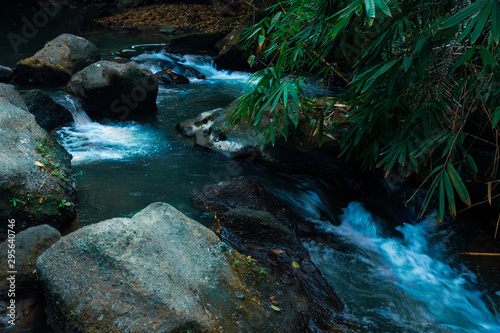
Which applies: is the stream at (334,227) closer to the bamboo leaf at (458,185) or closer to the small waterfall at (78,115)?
the small waterfall at (78,115)

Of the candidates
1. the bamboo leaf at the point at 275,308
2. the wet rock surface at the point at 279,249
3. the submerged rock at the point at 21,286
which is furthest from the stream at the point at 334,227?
the submerged rock at the point at 21,286

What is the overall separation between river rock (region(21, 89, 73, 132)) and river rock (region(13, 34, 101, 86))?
196 centimetres

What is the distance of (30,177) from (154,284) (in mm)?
2114

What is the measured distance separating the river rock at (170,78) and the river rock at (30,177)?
547 cm

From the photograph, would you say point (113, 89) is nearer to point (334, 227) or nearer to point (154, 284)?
point (334, 227)

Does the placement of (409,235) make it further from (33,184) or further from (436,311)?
(33,184)

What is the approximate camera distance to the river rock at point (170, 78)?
998cm

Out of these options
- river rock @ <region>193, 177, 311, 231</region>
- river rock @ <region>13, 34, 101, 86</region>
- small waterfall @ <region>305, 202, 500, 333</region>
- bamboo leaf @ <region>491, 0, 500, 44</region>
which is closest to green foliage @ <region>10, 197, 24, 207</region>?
river rock @ <region>193, 177, 311, 231</region>

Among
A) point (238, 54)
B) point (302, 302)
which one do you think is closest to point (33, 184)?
point (302, 302)

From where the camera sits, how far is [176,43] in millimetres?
13477

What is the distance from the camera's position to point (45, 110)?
655 centimetres

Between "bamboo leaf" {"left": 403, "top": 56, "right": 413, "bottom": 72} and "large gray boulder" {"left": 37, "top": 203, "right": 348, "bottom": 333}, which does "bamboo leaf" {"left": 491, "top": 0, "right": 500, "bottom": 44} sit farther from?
"large gray boulder" {"left": 37, "top": 203, "right": 348, "bottom": 333}

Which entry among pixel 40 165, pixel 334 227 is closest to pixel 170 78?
pixel 40 165

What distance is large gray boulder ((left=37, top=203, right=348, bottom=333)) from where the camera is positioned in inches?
99.2
